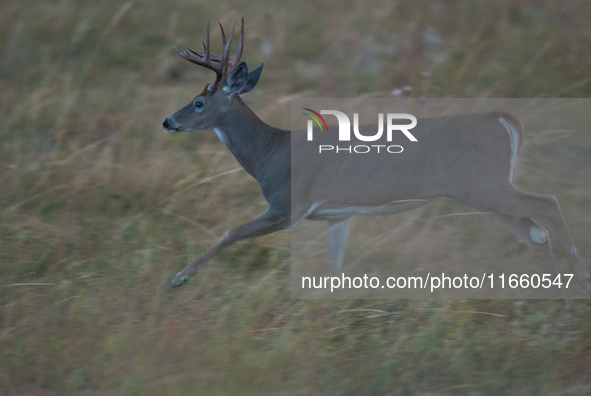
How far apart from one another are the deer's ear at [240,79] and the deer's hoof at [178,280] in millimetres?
1085

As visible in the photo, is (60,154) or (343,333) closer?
(343,333)

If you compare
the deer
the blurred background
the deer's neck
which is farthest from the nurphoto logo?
the blurred background

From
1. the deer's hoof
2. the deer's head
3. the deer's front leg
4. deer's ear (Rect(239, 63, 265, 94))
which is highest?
deer's ear (Rect(239, 63, 265, 94))

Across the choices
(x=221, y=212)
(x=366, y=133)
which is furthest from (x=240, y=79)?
(x=221, y=212)

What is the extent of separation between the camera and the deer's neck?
13.2 ft

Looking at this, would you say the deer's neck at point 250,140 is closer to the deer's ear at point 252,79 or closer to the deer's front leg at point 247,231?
the deer's ear at point 252,79

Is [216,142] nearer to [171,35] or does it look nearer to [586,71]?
[171,35]

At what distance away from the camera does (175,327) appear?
3.61 metres

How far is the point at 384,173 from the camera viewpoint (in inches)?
149

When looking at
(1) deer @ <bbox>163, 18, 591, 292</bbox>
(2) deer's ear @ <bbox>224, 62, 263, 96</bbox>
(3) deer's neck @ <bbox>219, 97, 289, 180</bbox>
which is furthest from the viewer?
(3) deer's neck @ <bbox>219, 97, 289, 180</bbox>

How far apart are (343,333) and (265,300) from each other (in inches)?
20.2

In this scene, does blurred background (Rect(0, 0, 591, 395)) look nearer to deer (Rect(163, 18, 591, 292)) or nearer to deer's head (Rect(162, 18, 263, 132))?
deer (Rect(163, 18, 591, 292))

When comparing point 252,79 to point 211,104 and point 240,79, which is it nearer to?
point 240,79

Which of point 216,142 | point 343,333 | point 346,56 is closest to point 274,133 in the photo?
point 343,333
